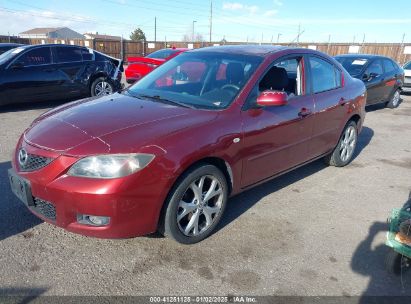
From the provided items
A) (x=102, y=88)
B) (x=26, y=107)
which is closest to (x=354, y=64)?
(x=102, y=88)

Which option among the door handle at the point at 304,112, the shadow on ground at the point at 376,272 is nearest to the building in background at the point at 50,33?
the door handle at the point at 304,112

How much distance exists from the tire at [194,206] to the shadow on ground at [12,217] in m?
1.34

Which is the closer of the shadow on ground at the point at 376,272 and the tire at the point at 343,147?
the shadow on ground at the point at 376,272

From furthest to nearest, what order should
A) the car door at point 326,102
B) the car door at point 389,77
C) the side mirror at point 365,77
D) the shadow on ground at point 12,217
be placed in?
the car door at point 389,77 < the side mirror at point 365,77 < the car door at point 326,102 < the shadow on ground at point 12,217

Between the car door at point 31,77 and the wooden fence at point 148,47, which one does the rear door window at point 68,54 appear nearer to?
the car door at point 31,77

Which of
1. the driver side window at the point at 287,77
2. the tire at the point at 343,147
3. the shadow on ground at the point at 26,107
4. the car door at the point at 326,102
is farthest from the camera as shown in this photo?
the shadow on ground at the point at 26,107

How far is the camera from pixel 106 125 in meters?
2.96

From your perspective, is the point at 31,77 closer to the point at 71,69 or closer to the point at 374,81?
the point at 71,69

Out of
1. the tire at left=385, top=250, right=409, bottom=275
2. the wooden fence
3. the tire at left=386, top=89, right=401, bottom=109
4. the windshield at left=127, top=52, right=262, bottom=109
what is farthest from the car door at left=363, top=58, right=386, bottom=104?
the wooden fence

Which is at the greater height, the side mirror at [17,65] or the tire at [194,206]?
the side mirror at [17,65]

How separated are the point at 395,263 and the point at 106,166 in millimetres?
2391

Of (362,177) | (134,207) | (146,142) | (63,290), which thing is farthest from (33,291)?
(362,177)

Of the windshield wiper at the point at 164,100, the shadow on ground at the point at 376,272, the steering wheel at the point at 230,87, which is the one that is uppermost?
the steering wheel at the point at 230,87

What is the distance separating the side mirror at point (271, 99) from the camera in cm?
339
